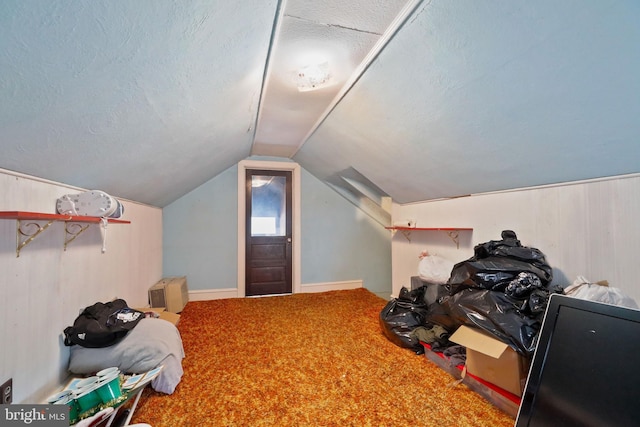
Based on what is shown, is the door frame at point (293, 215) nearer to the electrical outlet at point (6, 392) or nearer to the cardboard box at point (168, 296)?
the cardboard box at point (168, 296)

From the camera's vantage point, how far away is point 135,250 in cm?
269

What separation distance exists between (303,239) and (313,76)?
2.82 metres

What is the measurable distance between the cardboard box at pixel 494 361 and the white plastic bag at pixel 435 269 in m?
0.86

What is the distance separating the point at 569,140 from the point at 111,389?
262cm

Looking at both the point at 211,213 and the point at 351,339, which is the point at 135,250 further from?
the point at 351,339

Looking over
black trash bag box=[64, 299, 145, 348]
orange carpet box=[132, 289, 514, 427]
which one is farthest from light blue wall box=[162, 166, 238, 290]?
black trash bag box=[64, 299, 145, 348]

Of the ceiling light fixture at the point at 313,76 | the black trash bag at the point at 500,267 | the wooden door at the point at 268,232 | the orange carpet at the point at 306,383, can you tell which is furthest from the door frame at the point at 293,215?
the black trash bag at the point at 500,267

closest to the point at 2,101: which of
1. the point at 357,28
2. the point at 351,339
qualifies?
the point at 357,28

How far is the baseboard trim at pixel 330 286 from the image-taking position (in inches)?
167

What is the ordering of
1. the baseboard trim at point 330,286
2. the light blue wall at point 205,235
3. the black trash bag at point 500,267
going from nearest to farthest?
the black trash bag at point 500,267 → the light blue wall at point 205,235 → the baseboard trim at point 330,286

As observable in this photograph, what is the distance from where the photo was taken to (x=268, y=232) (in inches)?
165

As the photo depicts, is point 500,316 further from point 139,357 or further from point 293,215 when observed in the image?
point 293,215

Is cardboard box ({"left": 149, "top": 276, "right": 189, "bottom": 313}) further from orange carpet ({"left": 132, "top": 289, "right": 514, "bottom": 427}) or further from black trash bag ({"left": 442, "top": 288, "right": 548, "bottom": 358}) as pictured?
black trash bag ({"left": 442, "top": 288, "right": 548, "bottom": 358})
